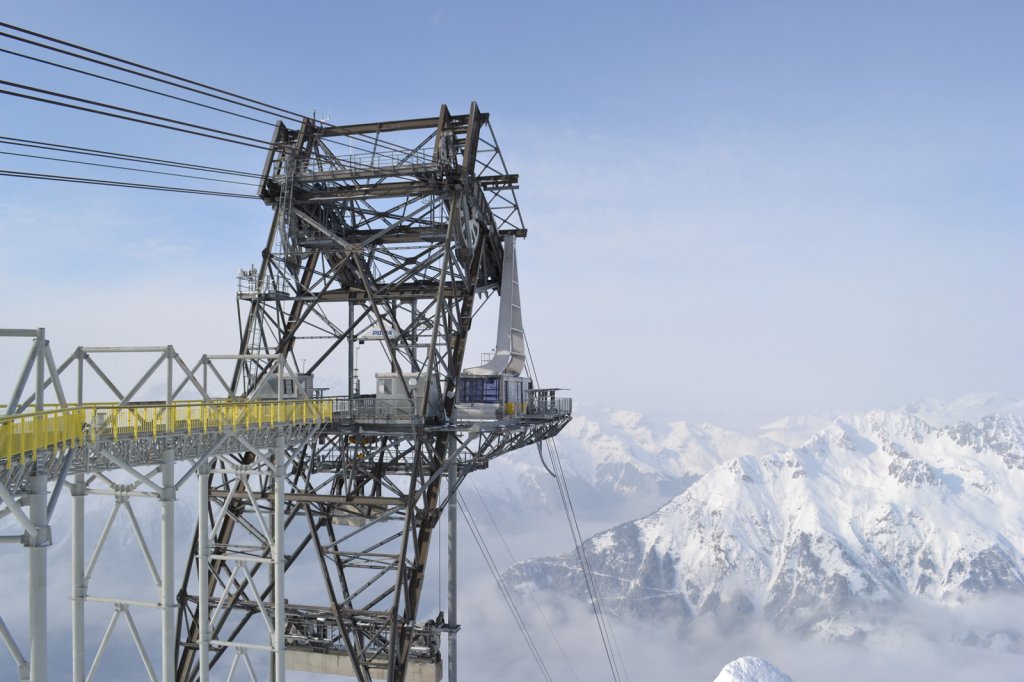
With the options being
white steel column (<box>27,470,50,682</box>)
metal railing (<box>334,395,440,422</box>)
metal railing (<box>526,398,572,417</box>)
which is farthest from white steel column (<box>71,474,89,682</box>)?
metal railing (<box>526,398,572,417</box>)

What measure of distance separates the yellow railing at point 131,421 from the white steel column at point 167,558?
56.0 inches

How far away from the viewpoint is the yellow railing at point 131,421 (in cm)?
2044

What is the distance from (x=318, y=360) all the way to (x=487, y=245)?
10817mm

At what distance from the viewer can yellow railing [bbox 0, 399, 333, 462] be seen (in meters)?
20.4

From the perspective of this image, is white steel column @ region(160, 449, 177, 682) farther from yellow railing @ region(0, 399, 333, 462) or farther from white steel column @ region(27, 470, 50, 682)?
white steel column @ region(27, 470, 50, 682)

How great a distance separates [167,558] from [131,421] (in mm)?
4939

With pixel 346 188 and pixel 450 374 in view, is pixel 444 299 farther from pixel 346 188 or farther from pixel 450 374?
pixel 346 188

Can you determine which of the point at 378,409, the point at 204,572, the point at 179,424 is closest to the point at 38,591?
the point at 179,424

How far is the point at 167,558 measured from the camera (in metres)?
27.6

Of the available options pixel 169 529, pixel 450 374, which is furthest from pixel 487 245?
pixel 169 529

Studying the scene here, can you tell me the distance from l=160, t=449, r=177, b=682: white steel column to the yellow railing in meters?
1.42

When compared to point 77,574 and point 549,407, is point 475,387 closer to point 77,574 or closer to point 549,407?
point 549,407

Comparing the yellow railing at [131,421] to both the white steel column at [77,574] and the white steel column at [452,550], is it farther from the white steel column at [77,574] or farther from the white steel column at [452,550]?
the white steel column at [452,550]

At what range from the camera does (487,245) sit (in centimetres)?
4591
